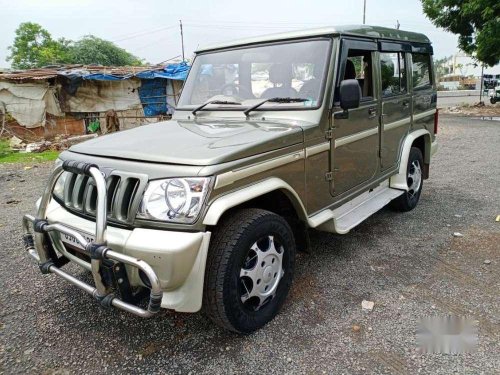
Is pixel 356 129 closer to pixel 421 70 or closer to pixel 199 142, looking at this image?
pixel 199 142

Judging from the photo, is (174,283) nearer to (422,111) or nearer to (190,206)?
(190,206)

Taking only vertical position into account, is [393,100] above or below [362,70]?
below

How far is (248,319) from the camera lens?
2631 mm

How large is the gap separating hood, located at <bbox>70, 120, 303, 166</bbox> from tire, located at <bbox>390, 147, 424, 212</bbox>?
244 centimetres

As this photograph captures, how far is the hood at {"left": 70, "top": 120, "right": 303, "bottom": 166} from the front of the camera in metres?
2.46

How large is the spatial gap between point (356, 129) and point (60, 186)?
8.37 ft

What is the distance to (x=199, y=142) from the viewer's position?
8.90 feet

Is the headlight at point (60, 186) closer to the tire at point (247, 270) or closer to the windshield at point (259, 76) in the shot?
the tire at point (247, 270)

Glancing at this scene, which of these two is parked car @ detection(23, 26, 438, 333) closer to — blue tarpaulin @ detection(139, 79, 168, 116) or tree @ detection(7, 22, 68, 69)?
blue tarpaulin @ detection(139, 79, 168, 116)

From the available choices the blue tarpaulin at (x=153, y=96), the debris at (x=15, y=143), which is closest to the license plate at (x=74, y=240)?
the debris at (x=15, y=143)

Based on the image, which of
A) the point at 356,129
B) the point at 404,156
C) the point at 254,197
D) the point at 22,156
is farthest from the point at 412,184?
the point at 22,156

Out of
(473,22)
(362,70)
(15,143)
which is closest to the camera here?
(362,70)

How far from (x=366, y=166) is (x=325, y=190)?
2.82 ft

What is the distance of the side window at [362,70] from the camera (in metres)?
3.70
